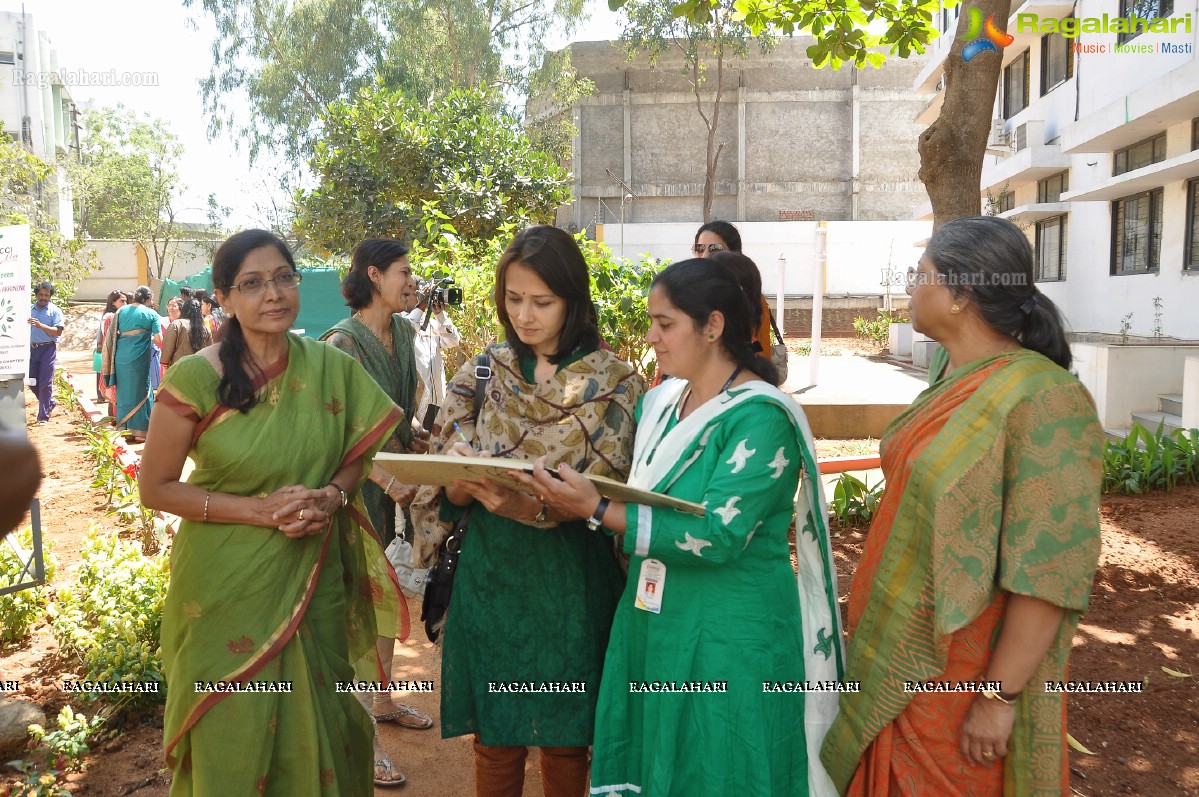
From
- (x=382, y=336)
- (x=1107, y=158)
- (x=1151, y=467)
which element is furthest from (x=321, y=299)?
(x=382, y=336)

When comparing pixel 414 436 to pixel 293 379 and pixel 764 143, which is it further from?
pixel 764 143

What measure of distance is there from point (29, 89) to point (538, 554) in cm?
3349

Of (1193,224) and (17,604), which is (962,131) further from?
(1193,224)

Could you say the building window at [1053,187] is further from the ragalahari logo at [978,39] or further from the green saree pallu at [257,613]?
the green saree pallu at [257,613]

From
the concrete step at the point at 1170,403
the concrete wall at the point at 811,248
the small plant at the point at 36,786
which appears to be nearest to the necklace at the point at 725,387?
the small plant at the point at 36,786

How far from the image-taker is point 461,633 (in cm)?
244

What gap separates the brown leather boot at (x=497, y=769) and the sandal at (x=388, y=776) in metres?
0.90

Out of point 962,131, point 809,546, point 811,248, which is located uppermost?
point 811,248

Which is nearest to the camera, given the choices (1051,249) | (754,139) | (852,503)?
(852,503)

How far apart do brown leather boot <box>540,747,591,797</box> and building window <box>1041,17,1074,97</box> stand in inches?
618

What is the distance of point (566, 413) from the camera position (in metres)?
2.35

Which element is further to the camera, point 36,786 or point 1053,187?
point 1053,187

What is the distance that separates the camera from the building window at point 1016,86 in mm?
17625

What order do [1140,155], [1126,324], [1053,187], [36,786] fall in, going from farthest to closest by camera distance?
[1053,187] < [1126,324] < [1140,155] < [36,786]
